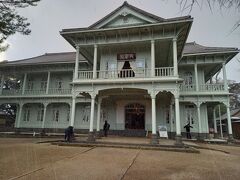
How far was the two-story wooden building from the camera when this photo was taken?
519 inches

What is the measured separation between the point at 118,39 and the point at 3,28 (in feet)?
24.6

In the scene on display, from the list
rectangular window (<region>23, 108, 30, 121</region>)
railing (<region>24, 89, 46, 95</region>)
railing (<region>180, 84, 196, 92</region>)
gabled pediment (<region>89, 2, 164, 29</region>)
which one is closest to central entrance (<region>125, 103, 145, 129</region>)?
railing (<region>180, 84, 196, 92</region>)

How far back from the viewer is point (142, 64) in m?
15.7

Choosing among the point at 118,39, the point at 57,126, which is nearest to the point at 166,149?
the point at 118,39

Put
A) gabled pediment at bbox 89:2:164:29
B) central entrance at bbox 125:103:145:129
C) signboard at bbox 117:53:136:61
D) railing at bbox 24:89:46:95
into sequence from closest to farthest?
gabled pediment at bbox 89:2:164:29 < signboard at bbox 117:53:136:61 < central entrance at bbox 125:103:145:129 < railing at bbox 24:89:46:95

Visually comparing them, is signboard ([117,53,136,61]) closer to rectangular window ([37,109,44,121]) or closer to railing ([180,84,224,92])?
railing ([180,84,224,92])

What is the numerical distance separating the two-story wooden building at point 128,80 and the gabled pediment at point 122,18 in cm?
7

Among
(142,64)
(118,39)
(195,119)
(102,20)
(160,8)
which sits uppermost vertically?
(102,20)

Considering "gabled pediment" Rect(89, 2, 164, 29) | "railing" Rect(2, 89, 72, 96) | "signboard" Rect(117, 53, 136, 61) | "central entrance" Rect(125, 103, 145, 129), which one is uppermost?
"gabled pediment" Rect(89, 2, 164, 29)

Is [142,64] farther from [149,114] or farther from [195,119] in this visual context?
[195,119]

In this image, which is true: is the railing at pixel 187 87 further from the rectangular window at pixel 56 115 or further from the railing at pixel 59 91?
the rectangular window at pixel 56 115

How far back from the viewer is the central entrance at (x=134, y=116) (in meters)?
17.7

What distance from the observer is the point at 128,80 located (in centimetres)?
1314

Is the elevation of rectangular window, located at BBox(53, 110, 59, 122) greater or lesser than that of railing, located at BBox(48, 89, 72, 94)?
lesser
